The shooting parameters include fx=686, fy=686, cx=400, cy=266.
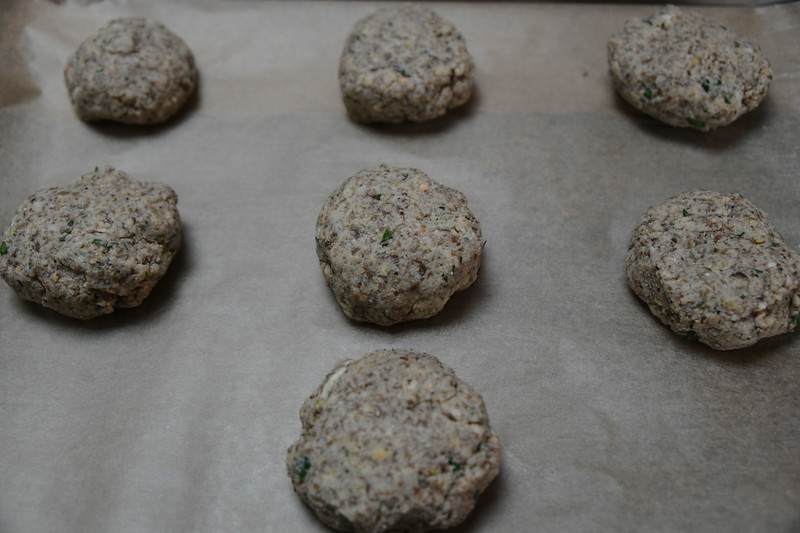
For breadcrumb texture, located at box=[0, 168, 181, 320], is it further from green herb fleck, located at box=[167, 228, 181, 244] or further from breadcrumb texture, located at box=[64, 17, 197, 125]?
breadcrumb texture, located at box=[64, 17, 197, 125]

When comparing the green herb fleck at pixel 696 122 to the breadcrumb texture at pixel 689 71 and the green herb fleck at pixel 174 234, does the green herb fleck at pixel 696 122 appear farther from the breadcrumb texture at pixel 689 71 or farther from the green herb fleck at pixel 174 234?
the green herb fleck at pixel 174 234

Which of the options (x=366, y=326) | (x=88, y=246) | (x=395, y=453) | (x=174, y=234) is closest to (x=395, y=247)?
(x=366, y=326)

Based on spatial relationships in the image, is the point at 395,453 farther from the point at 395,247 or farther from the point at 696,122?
the point at 696,122

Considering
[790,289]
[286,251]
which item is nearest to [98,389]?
[286,251]

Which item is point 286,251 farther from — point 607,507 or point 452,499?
point 607,507

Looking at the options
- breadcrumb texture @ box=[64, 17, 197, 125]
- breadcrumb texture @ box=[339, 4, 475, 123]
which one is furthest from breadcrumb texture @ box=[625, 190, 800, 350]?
breadcrumb texture @ box=[64, 17, 197, 125]

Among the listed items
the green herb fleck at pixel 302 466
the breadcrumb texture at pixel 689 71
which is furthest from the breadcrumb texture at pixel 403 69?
the green herb fleck at pixel 302 466
